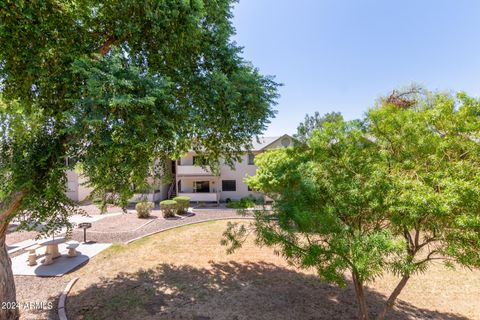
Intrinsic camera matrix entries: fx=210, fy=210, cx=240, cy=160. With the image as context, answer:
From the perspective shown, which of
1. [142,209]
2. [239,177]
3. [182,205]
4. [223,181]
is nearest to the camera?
[142,209]

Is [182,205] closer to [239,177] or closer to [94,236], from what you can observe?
[94,236]

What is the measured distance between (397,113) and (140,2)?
7.39m

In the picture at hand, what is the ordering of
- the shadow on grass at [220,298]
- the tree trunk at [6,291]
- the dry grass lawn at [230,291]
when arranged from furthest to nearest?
the dry grass lawn at [230,291] → the shadow on grass at [220,298] → the tree trunk at [6,291]

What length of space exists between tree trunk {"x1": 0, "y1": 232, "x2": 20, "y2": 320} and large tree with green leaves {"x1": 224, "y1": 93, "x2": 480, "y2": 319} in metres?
7.63

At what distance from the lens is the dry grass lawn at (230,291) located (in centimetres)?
673

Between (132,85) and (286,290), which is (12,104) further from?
(286,290)

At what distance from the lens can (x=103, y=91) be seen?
4.91 meters

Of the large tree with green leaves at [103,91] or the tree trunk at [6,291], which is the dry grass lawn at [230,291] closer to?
the tree trunk at [6,291]

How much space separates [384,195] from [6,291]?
34.4 feet

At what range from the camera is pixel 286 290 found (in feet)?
26.2

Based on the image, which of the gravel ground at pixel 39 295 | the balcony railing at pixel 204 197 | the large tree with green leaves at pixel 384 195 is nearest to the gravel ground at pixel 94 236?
the gravel ground at pixel 39 295

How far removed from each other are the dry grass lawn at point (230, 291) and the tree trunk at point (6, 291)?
1371 mm

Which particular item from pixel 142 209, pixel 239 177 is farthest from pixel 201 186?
pixel 142 209

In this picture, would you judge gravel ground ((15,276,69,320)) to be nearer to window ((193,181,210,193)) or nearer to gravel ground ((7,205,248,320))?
gravel ground ((7,205,248,320))
